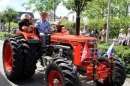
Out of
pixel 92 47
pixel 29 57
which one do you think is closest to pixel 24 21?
pixel 29 57

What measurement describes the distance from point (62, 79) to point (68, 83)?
0.63 ft

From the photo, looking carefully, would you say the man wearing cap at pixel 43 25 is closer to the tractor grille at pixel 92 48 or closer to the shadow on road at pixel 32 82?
the shadow on road at pixel 32 82

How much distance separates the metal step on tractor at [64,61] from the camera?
15.3 feet

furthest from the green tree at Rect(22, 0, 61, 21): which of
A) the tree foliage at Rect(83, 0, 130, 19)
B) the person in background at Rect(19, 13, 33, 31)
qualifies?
the person in background at Rect(19, 13, 33, 31)

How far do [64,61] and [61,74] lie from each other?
30cm

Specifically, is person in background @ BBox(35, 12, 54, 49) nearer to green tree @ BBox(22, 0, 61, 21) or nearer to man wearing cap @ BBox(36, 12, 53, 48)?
man wearing cap @ BBox(36, 12, 53, 48)

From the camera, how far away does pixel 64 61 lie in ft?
15.2

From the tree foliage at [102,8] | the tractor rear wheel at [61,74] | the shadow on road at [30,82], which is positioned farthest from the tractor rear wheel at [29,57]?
the tree foliage at [102,8]

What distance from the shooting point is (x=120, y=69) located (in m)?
5.25

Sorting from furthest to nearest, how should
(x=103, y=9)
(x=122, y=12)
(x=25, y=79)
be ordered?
(x=122, y=12) < (x=103, y=9) < (x=25, y=79)

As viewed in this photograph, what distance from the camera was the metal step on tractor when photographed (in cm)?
466

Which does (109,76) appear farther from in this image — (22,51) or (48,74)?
(22,51)

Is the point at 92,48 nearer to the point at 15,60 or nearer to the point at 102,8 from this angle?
the point at 15,60

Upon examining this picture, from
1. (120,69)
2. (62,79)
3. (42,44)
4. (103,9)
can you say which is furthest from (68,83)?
(103,9)
